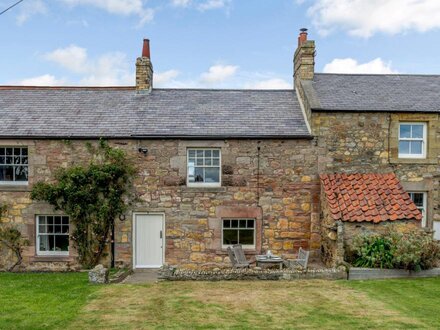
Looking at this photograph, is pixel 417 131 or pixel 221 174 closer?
pixel 221 174

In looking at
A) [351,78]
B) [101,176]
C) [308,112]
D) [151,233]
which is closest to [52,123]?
[101,176]

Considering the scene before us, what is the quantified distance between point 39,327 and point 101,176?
6.18 m

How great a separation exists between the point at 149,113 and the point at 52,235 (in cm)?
561

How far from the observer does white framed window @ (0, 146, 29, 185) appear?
537 inches

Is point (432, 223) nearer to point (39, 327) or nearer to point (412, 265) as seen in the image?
point (412, 265)

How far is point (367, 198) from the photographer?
488 inches

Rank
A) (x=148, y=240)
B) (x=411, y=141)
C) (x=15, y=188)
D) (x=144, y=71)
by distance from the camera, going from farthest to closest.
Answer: (x=144, y=71) < (x=411, y=141) < (x=148, y=240) < (x=15, y=188)

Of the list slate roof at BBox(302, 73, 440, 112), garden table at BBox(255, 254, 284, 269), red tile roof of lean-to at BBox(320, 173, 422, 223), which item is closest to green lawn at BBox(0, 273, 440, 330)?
garden table at BBox(255, 254, 284, 269)

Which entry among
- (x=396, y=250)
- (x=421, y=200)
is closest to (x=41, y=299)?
(x=396, y=250)

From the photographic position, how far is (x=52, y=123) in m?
14.1

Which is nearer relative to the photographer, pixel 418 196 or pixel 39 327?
pixel 39 327

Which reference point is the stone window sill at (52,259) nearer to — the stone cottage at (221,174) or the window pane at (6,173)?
the stone cottage at (221,174)

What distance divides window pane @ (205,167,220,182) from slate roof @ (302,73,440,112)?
4069 millimetres

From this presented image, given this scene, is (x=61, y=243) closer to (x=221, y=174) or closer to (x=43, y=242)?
(x=43, y=242)
